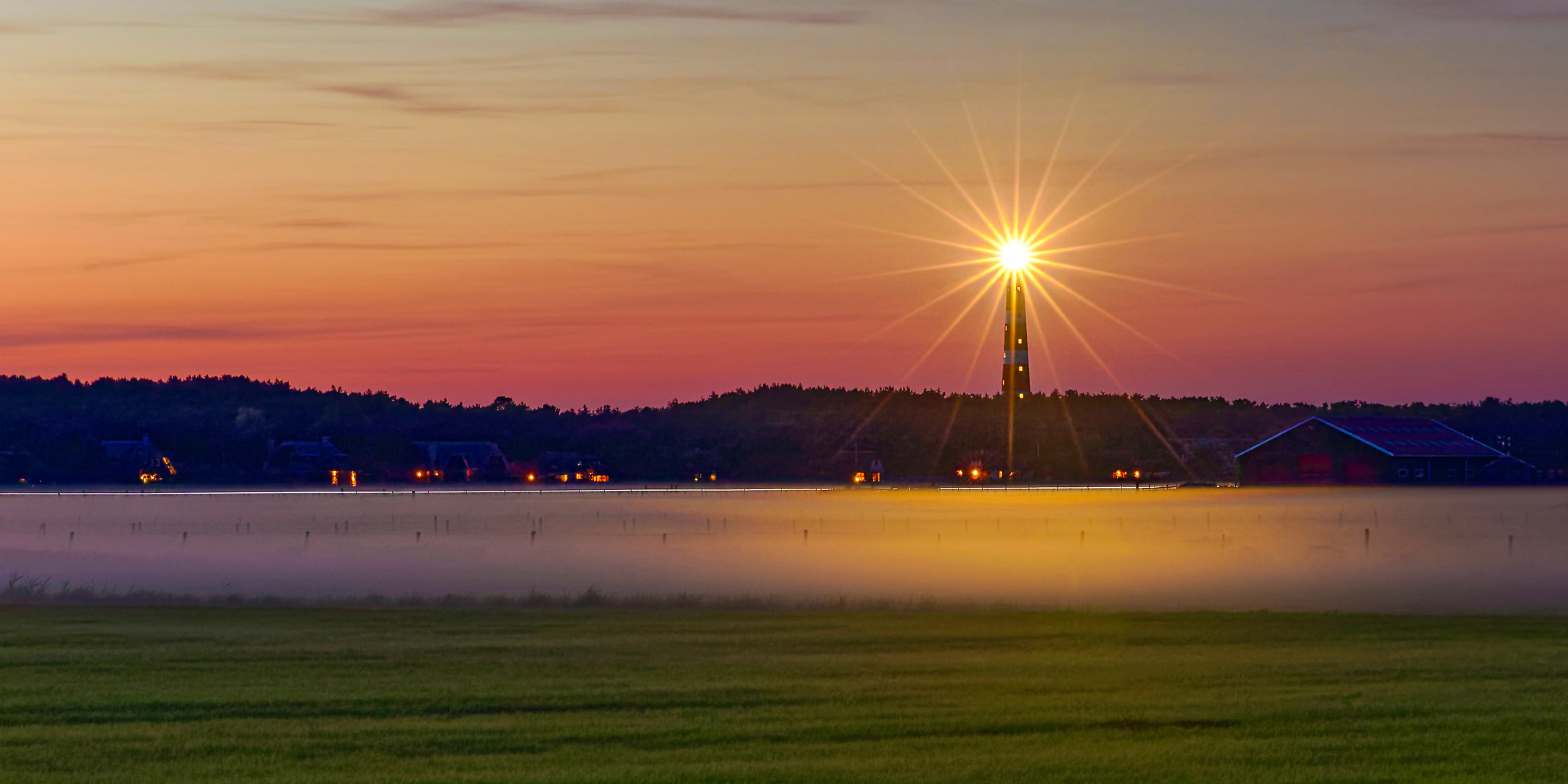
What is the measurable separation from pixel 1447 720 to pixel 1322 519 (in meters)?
71.0

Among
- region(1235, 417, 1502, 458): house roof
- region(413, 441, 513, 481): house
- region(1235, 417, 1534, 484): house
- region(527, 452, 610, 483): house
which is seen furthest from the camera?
region(413, 441, 513, 481): house

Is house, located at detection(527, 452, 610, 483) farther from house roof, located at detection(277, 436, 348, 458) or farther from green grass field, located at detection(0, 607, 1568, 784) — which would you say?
green grass field, located at detection(0, 607, 1568, 784)

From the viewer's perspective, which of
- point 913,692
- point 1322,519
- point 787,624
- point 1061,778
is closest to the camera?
point 1061,778

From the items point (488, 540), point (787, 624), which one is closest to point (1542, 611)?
point (787, 624)

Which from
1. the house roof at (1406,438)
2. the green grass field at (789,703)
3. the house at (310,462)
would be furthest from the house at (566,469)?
the green grass field at (789,703)

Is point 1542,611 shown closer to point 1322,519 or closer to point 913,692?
point 913,692

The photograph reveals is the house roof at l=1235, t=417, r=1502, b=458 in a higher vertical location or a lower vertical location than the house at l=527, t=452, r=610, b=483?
higher

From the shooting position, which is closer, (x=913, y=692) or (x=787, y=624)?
(x=913, y=692)

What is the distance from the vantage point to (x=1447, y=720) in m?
16.2

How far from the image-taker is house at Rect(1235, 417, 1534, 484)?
143250 mm

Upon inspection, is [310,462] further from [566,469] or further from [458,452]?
[566,469]

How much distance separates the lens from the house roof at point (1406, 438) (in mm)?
144125

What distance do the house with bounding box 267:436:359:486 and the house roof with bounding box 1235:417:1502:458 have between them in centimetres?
9799

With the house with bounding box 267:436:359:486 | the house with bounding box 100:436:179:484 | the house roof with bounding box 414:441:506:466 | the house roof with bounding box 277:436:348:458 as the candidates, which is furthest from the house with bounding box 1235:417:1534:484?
the house with bounding box 100:436:179:484
